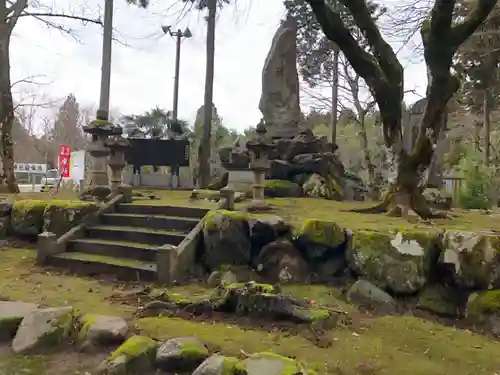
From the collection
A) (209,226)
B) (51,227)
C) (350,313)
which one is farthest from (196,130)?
(350,313)

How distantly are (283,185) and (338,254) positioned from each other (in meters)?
5.40

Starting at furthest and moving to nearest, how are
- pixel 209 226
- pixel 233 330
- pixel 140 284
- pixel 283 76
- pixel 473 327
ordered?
pixel 283 76 → pixel 209 226 → pixel 140 284 → pixel 473 327 → pixel 233 330

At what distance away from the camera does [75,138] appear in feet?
118

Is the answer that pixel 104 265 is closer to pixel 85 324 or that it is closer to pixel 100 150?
pixel 85 324

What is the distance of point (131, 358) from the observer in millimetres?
3361

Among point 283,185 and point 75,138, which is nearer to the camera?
point 283,185

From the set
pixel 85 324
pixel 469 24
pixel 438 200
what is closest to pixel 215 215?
pixel 85 324

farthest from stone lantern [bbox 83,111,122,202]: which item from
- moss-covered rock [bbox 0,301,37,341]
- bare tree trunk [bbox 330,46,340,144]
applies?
bare tree trunk [bbox 330,46,340,144]

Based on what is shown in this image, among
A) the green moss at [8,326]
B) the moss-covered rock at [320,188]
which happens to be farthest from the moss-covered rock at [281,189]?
the green moss at [8,326]

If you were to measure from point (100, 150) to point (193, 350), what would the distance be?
6321mm

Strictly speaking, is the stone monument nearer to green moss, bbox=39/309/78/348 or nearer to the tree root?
the tree root

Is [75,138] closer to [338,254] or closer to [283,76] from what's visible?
[283,76]

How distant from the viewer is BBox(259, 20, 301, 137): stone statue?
540 inches

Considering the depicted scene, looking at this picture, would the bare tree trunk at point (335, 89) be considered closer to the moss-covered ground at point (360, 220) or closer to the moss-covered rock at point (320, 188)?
the moss-covered rock at point (320, 188)
